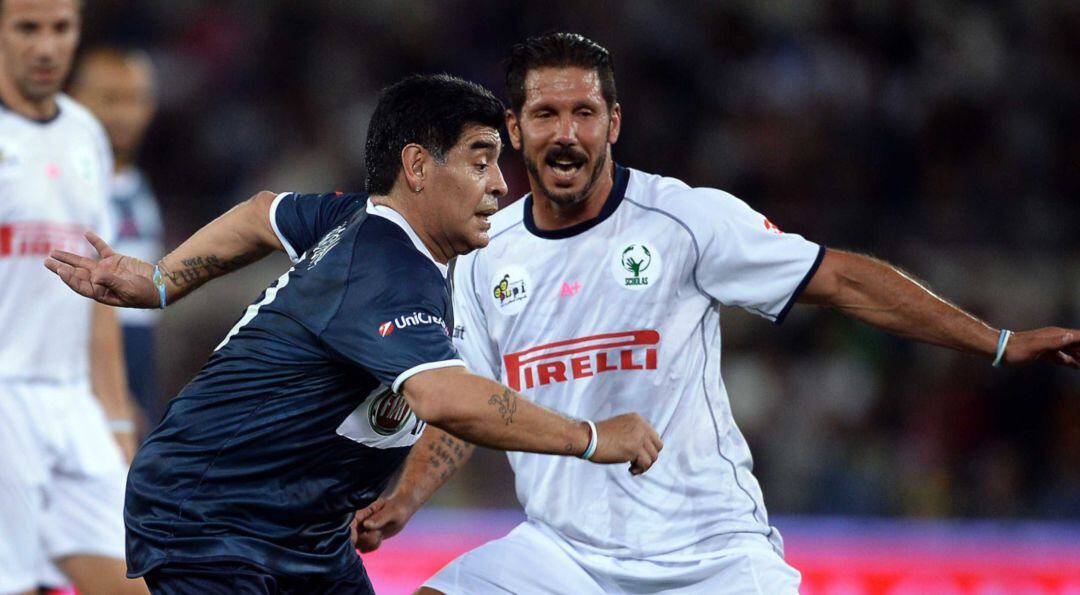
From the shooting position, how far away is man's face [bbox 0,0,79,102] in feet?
18.8

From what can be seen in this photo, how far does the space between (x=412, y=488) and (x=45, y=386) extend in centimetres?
208

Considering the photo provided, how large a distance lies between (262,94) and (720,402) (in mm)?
8218

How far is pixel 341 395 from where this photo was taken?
375 cm

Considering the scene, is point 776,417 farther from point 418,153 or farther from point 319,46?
point 418,153

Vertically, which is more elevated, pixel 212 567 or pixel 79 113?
pixel 79 113

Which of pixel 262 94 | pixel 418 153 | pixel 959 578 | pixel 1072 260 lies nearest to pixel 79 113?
pixel 418 153

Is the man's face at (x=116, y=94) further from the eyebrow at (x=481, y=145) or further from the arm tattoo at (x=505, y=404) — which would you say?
the arm tattoo at (x=505, y=404)

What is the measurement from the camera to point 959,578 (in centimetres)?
741

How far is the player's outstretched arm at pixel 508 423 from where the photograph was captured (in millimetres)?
3486

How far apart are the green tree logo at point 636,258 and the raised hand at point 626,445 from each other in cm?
90

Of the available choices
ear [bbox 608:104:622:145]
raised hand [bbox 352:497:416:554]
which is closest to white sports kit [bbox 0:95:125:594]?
raised hand [bbox 352:497:416:554]

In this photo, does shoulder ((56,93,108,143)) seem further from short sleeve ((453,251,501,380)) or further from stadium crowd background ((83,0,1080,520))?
stadium crowd background ((83,0,1080,520))

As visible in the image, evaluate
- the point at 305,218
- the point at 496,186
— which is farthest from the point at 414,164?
the point at 305,218

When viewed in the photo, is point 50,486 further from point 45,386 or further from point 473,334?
point 473,334
